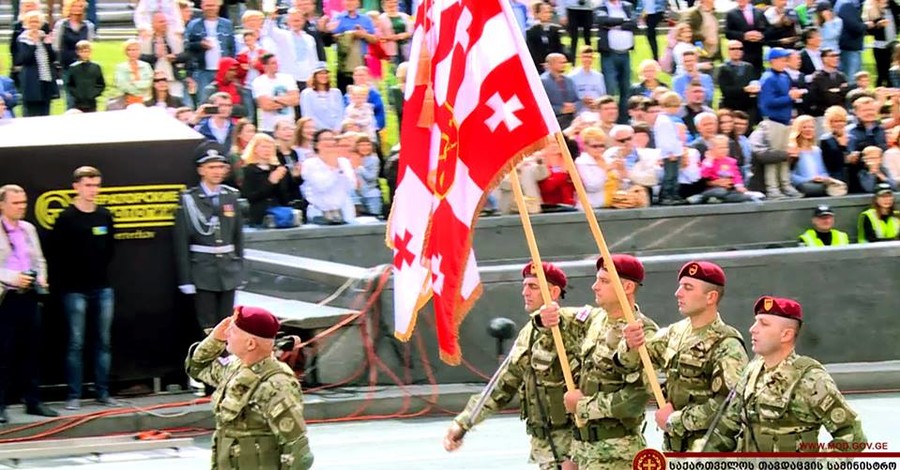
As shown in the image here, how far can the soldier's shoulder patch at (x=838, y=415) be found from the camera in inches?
358

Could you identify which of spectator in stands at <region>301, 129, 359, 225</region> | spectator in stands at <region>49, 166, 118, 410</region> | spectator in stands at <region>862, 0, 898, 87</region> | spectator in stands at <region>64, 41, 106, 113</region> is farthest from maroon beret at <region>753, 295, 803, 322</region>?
spectator in stands at <region>862, 0, 898, 87</region>

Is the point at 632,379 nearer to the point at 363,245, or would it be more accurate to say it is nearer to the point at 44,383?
the point at 44,383

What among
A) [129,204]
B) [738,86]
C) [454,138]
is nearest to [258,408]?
[454,138]

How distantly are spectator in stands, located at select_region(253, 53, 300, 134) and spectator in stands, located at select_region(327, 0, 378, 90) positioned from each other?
1.68 m

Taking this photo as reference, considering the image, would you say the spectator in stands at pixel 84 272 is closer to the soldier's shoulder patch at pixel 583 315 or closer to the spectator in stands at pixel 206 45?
the soldier's shoulder patch at pixel 583 315

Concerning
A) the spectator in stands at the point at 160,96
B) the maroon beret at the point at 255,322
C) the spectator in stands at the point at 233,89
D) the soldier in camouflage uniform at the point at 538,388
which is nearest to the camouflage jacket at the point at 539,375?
the soldier in camouflage uniform at the point at 538,388

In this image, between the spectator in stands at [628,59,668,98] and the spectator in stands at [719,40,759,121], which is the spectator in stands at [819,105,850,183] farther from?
the spectator in stands at [628,59,668,98]

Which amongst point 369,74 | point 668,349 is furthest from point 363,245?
point 668,349

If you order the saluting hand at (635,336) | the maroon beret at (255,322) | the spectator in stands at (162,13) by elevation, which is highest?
the maroon beret at (255,322)

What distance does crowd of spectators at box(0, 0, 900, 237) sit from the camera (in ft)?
63.5

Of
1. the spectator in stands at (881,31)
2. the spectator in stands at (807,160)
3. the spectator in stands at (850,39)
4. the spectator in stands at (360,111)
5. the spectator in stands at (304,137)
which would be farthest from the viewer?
the spectator in stands at (881,31)

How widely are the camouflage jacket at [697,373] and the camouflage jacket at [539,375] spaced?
93 centimetres

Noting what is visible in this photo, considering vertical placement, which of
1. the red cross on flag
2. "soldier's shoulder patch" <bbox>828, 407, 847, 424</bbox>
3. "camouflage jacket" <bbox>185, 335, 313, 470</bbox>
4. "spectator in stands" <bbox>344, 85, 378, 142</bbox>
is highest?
the red cross on flag

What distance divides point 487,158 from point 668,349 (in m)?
1.47
